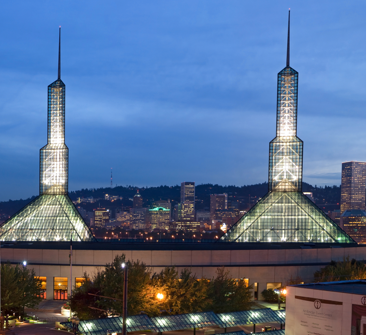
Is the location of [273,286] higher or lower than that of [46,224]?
lower

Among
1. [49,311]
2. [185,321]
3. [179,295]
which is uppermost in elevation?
[179,295]

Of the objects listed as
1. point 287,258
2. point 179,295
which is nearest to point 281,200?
→ point 287,258

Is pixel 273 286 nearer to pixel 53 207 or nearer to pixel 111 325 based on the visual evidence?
pixel 111 325

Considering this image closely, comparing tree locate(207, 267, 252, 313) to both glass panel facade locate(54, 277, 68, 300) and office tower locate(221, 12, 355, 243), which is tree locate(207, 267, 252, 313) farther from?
office tower locate(221, 12, 355, 243)

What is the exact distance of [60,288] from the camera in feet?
176

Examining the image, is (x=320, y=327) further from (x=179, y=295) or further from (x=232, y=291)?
(x=232, y=291)

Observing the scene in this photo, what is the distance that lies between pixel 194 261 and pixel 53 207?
1071 inches

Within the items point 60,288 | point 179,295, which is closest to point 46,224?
point 60,288

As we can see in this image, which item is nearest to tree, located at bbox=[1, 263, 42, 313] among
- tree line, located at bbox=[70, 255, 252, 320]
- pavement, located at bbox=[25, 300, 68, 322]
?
pavement, located at bbox=[25, 300, 68, 322]

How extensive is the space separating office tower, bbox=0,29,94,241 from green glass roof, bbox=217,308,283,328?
109 feet

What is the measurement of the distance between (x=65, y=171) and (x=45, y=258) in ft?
81.9

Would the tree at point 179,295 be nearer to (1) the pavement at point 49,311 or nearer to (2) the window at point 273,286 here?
(1) the pavement at point 49,311

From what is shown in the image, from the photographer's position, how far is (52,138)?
78.8 meters

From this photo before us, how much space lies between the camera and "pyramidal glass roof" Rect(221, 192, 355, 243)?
68625mm
